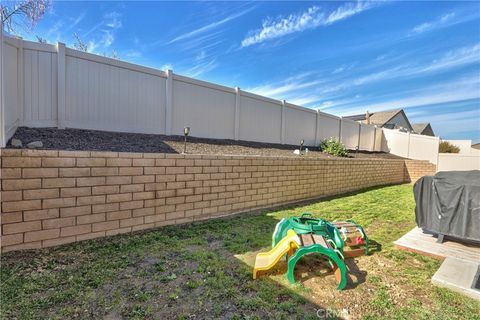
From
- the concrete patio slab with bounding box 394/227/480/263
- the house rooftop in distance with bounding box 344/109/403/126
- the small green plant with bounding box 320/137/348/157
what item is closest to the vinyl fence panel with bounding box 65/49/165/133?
the concrete patio slab with bounding box 394/227/480/263

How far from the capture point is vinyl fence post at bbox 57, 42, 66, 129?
15.2 ft

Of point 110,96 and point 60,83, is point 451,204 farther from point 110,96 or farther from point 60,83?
point 60,83

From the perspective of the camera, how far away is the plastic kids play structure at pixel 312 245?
8.88 ft

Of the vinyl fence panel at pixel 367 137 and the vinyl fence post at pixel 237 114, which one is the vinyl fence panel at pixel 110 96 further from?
the vinyl fence panel at pixel 367 137

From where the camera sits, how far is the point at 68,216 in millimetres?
3322

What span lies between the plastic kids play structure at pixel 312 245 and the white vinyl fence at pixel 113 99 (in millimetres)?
3554

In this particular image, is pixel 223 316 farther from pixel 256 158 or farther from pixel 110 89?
pixel 110 89

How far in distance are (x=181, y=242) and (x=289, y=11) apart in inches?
306

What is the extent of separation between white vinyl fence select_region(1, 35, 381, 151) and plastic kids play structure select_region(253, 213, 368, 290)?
11.7ft

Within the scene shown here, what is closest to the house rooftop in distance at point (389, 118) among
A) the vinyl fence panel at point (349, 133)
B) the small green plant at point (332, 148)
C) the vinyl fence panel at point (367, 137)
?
the vinyl fence panel at point (367, 137)

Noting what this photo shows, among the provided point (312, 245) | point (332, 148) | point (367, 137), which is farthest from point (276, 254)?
point (367, 137)

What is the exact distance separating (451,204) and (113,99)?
648 cm

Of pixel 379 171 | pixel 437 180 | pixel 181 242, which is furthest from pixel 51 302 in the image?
pixel 379 171

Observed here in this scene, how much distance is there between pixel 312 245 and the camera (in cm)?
275
